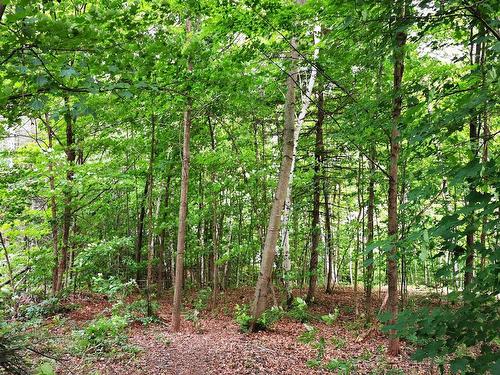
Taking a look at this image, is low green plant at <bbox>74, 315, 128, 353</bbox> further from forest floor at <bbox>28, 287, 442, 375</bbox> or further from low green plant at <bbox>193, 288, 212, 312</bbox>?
low green plant at <bbox>193, 288, 212, 312</bbox>

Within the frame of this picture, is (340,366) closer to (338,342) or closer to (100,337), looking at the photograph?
(338,342)

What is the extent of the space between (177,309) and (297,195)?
6514mm

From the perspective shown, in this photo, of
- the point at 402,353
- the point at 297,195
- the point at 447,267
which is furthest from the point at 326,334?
the point at 447,267

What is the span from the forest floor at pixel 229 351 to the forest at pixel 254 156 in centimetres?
6

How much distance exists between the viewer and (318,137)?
13.5 m

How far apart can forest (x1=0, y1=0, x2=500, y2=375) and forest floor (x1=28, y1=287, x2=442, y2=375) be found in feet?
0.21

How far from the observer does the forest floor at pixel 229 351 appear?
6516mm

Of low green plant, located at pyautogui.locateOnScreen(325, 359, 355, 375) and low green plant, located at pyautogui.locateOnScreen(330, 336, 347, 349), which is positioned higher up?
low green plant, located at pyautogui.locateOnScreen(325, 359, 355, 375)

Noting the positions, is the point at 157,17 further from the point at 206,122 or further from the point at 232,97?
the point at 206,122

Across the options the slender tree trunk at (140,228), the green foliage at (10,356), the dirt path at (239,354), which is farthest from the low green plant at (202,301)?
the green foliage at (10,356)

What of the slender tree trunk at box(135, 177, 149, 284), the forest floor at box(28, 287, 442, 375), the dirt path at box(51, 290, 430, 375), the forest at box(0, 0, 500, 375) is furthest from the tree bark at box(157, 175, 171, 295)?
the dirt path at box(51, 290, 430, 375)

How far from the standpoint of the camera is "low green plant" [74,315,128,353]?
23.4 ft

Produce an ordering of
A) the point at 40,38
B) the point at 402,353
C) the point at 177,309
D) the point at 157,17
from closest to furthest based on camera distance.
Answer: the point at 40,38 < the point at 157,17 < the point at 402,353 < the point at 177,309

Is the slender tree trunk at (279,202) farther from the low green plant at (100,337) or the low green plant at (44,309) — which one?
the low green plant at (44,309)
